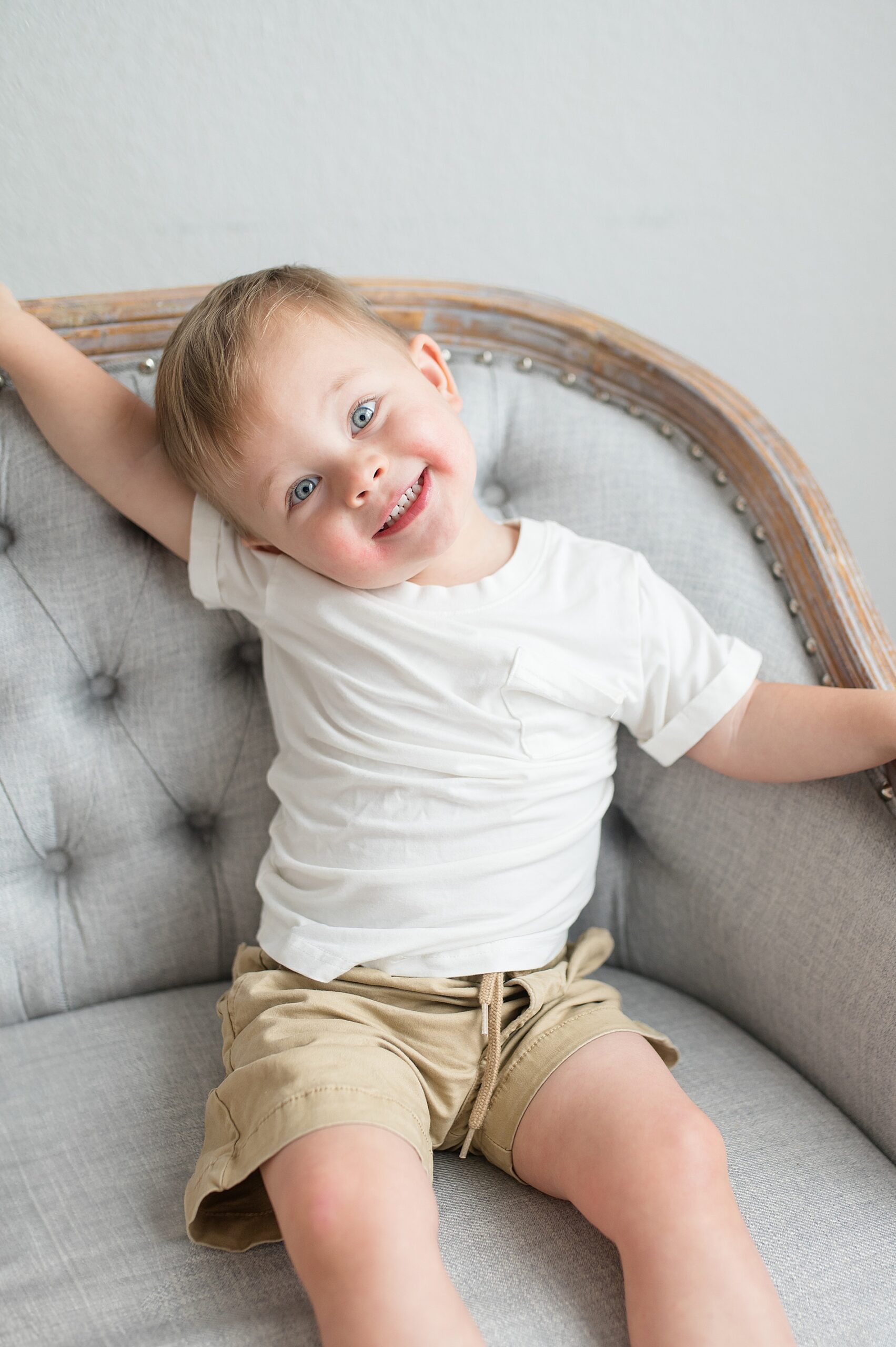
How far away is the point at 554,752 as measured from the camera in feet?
2.87

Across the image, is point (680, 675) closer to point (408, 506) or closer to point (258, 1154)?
point (408, 506)

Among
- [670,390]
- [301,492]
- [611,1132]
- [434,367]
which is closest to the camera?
[611,1132]

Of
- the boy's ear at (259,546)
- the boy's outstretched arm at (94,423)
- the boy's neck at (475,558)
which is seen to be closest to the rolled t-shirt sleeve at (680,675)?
the boy's neck at (475,558)

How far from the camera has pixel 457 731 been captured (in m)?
0.86

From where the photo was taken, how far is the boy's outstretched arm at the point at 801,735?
0.81m

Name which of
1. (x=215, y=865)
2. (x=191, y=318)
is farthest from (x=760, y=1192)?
(x=191, y=318)

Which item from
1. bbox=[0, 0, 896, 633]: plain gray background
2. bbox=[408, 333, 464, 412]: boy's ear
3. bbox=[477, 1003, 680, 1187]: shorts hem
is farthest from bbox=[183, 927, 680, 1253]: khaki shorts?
bbox=[0, 0, 896, 633]: plain gray background

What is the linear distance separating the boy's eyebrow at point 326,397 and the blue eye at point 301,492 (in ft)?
0.06

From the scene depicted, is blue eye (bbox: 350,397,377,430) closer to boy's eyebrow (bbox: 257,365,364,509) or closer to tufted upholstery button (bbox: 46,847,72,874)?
boy's eyebrow (bbox: 257,365,364,509)

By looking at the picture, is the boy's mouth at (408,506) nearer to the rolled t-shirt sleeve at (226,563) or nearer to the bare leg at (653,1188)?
the rolled t-shirt sleeve at (226,563)

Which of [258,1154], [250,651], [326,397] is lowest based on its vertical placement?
[258,1154]

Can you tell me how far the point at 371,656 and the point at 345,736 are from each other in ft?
0.25

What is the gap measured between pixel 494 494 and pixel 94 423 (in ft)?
1.35

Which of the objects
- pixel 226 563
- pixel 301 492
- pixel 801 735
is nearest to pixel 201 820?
pixel 226 563
